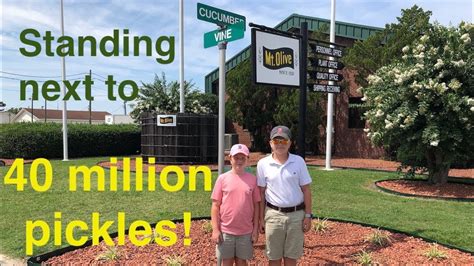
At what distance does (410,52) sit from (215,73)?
17.0 meters

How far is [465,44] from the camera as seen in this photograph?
29.9 feet

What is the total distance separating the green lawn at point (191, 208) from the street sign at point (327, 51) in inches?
112

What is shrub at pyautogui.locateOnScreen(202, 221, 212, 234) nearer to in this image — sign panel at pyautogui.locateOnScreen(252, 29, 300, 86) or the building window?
sign panel at pyautogui.locateOnScreen(252, 29, 300, 86)

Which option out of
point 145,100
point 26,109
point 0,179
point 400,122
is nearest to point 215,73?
point 145,100

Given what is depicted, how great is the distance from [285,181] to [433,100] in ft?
22.3

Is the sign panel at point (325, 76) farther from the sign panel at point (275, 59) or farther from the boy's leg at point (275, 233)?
the boy's leg at point (275, 233)

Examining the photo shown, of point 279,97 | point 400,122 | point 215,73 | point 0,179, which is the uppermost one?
point 215,73

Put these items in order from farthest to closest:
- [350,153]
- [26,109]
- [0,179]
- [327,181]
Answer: [26,109]
[350,153]
[0,179]
[327,181]

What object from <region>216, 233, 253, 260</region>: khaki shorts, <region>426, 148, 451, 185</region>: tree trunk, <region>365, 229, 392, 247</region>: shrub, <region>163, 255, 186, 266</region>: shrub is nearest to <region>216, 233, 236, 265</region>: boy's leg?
<region>216, 233, 253, 260</region>: khaki shorts

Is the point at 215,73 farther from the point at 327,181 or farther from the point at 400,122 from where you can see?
the point at 400,122

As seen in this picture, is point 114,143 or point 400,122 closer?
point 400,122

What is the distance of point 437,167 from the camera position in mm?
10047

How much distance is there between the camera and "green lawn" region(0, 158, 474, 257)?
5969 millimetres

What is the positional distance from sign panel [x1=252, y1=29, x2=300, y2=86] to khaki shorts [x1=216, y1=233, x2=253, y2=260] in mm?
2162
